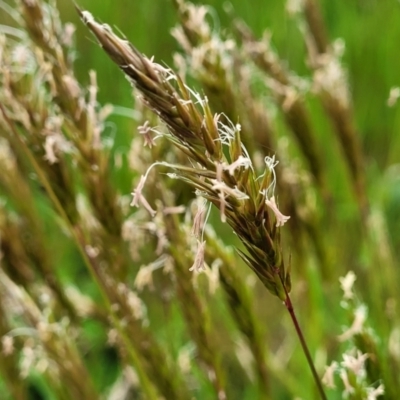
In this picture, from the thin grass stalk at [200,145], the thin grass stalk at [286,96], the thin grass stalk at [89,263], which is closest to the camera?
the thin grass stalk at [200,145]

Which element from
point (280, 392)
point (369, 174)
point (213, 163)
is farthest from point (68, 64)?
point (369, 174)

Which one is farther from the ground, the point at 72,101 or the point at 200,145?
the point at 72,101

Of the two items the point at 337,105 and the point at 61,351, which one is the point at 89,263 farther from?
the point at 337,105

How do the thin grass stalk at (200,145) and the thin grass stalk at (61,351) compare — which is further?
the thin grass stalk at (61,351)

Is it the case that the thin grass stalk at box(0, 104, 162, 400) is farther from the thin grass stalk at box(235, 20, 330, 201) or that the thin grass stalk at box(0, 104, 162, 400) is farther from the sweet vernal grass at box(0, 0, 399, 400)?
the thin grass stalk at box(235, 20, 330, 201)

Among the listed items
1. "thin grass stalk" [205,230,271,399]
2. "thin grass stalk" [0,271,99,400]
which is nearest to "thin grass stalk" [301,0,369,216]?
"thin grass stalk" [205,230,271,399]

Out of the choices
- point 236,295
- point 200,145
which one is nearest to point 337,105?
point 236,295

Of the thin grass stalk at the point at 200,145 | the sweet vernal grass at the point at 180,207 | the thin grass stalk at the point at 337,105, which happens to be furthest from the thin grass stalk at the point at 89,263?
the thin grass stalk at the point at 337,105

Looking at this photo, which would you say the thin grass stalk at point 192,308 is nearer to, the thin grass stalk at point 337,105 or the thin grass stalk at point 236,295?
the thin grass stalk at point 236,295

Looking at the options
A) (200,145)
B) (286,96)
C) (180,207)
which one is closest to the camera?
(200,145)

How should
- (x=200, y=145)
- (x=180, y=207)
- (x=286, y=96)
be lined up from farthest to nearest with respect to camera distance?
1. (x=286, y=96)
2. (x=180, y=207)
3. (x=200, y=145)

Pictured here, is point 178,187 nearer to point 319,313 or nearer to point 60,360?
point 60,360
